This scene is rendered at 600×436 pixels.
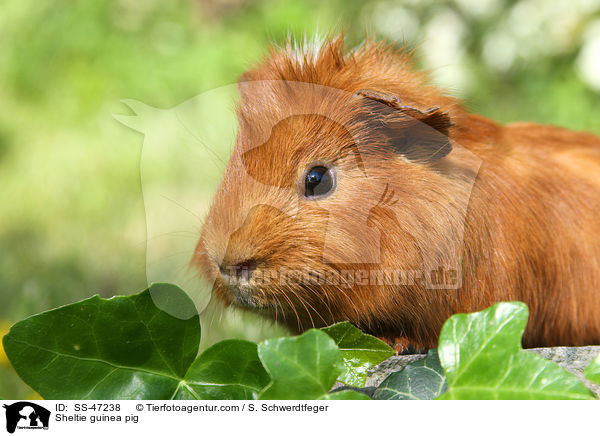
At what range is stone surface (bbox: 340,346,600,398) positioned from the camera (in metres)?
1.67

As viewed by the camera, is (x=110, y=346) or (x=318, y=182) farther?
(x=318, y=182)

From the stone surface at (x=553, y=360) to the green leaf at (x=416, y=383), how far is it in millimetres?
167

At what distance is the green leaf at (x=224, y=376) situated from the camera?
144 centimetres

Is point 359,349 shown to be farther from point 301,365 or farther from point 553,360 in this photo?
point 553,360

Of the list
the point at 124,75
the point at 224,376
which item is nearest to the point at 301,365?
the point at 224,376

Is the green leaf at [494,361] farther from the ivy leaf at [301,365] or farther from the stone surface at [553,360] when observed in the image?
the stone surface at [553,360]

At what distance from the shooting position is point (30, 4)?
18.1 feet

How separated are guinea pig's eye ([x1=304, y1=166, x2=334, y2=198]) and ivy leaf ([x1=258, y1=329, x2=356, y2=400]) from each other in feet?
1.72

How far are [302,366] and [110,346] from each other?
45cm

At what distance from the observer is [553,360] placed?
168 cm

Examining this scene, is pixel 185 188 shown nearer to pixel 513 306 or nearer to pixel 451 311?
pixel 451 311

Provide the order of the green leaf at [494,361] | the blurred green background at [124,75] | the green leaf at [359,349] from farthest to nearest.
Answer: the blurred green background at [124,75] < the green leaf at [359,349] < the green leaf at [494,361]
